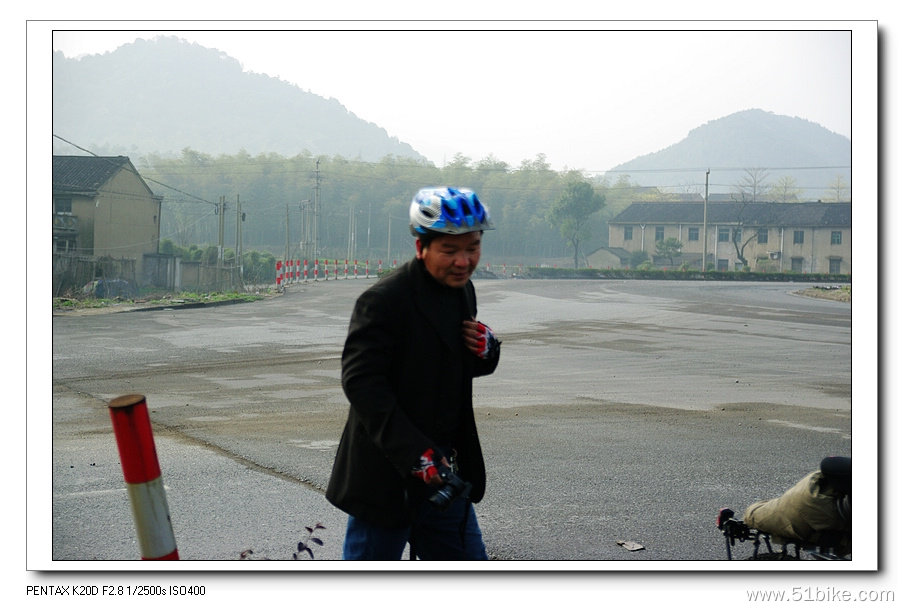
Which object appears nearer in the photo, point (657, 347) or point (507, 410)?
point (507, 410)

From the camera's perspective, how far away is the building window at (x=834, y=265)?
1921 inches

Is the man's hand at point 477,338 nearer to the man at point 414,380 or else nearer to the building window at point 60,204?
the man at point 414,380

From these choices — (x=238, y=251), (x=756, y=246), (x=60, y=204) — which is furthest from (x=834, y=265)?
(x=60, y=204)

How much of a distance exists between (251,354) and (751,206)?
189 ft

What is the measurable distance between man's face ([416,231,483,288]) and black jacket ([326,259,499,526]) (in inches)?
1.9

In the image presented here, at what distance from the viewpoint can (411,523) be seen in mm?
2969

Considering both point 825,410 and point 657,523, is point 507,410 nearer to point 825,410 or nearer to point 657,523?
point 825,410

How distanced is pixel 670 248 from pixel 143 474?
73.1 m

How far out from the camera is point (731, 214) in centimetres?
6912

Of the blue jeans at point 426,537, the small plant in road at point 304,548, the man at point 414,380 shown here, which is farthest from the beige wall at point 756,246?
the man at point 414,380

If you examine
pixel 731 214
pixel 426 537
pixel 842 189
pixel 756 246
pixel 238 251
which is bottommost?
pixel 426 537

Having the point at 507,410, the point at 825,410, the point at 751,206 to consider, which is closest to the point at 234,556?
the point at 507,410

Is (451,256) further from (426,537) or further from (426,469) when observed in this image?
(426,537)

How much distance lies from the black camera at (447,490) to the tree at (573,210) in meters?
26.2
